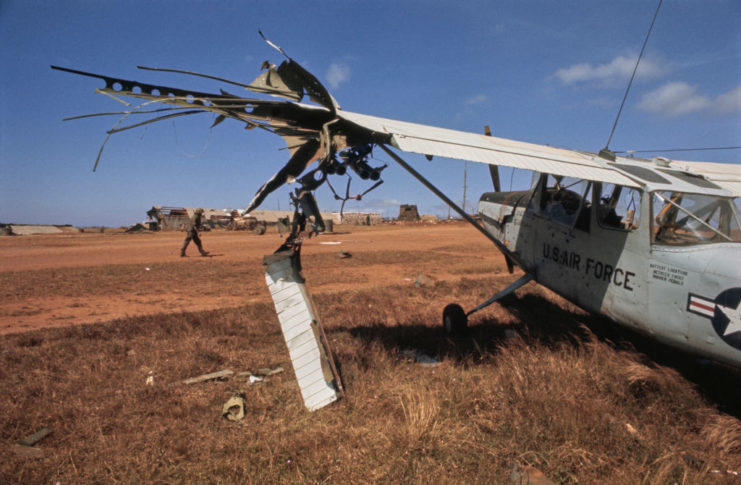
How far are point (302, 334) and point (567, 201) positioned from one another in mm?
4437

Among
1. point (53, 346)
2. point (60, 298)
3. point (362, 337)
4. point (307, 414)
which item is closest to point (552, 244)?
point (362, 337)

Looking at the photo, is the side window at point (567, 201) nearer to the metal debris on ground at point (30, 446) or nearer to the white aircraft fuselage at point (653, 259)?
the white aircraft fuselage at point (653, 259)

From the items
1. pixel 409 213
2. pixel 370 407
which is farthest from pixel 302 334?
pixel 409 213

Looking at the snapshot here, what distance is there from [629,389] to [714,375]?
1573 mm

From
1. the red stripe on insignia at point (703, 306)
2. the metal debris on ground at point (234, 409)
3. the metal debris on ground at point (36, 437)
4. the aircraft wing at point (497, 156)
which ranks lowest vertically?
the metal debris on ground at point (234, 409)

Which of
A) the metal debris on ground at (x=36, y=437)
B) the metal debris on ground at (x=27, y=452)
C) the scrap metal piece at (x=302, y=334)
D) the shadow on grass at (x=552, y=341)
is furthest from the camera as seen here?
the shadow on grass at (x=552, y=341)

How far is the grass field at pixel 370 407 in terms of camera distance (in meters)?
2.92

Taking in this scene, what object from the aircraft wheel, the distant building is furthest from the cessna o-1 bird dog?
the distant building

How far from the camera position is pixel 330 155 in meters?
4.61

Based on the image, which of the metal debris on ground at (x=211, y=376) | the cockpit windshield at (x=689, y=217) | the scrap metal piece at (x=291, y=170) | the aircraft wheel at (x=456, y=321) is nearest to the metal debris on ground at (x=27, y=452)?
the metal debris on ground at (x=211, y=376)

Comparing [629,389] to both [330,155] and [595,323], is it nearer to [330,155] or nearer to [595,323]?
[595,323]

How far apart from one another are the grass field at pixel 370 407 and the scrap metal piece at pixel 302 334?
0.23m

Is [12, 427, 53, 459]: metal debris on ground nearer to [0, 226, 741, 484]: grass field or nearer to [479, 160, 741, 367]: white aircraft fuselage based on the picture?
[0, 226, 741, 484]: grass field

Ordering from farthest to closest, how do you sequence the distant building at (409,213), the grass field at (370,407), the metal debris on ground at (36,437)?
the distant building at (409,213) → the metal debris on ground at (36,437) → the grass field at (370,407)
